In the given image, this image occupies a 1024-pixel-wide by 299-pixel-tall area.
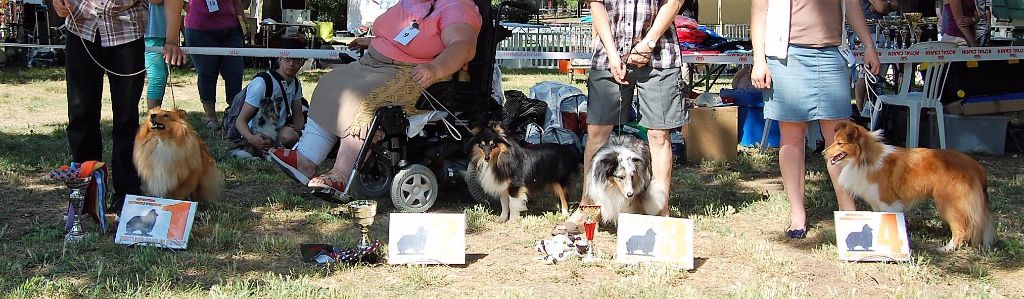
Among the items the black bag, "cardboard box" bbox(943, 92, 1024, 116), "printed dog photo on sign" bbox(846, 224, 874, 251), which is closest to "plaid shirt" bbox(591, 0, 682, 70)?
"printed dog photo on sign" bbox(846, 224, 874, 251)

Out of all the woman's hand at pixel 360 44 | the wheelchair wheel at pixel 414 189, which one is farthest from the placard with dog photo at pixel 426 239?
the woman's hand at pixel 360 44

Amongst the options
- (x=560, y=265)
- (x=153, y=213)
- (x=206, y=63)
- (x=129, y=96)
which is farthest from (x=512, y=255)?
(x=206, y=63)

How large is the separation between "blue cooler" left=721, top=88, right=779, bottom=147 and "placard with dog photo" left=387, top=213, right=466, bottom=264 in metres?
4.07

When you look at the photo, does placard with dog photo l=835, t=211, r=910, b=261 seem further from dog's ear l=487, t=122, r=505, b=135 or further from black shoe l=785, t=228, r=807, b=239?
dog's ear l=487, t=122, r=505, b=135

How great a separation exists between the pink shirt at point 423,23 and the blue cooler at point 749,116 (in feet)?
10.5

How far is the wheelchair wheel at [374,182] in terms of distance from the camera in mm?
4938

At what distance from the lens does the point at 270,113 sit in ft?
21.0

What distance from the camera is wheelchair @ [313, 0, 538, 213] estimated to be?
473 cm

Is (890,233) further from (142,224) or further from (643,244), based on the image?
(142,224)

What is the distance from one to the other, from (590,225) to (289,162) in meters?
1.59

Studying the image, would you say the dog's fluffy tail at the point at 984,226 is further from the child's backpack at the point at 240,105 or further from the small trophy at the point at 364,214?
the child's backpack at the point at 240,105

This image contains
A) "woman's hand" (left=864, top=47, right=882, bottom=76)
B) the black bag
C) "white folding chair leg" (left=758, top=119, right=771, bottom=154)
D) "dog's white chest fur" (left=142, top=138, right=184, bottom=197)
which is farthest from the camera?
"white folding chair leg" (left=758, top=119, right=771, bottom=154)

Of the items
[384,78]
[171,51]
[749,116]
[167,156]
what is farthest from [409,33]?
[749,116]

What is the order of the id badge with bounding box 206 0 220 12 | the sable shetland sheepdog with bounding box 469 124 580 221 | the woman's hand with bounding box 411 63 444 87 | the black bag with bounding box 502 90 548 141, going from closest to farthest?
the woman's hand with bounding box 411 63 444 87 < the sable shetland sheepdog with bounding box 469 124 580 221 < the black bag with bounding box 502 90 548 141 < the id badge with bounding box 206 0 220 12
